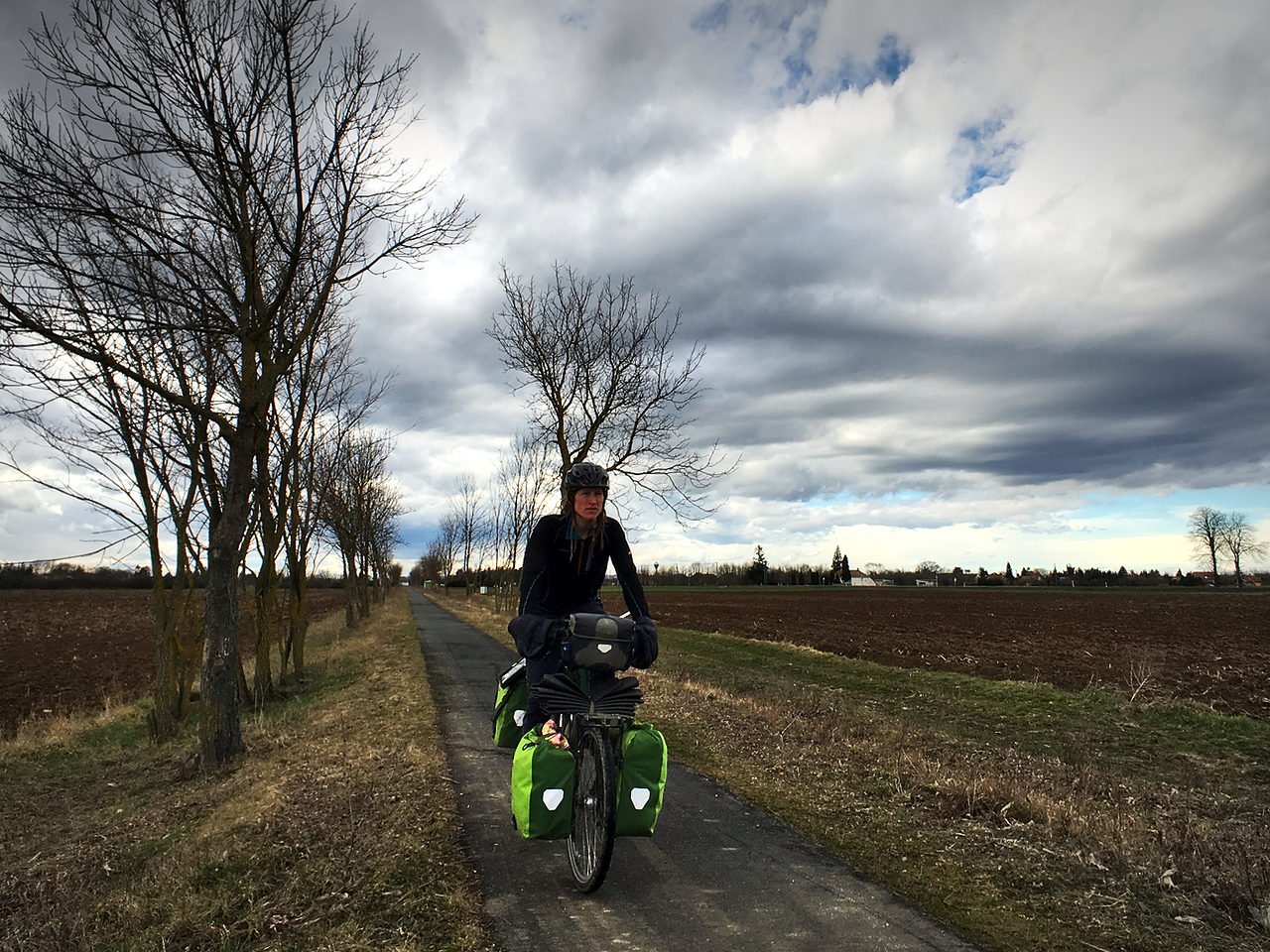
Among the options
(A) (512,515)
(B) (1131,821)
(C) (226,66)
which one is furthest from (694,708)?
(A) (512,515)

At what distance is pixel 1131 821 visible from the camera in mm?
5875

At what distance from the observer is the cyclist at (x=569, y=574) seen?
427cm

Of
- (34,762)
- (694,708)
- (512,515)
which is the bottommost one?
(34,762)

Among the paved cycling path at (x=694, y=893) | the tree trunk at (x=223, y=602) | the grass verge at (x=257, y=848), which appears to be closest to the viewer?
the paved cycling path at (x=694, y=893)

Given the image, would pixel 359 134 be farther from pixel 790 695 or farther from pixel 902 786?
pixel 790 695

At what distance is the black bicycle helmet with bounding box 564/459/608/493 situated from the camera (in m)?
4.36

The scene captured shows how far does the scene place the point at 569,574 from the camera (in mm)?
4531

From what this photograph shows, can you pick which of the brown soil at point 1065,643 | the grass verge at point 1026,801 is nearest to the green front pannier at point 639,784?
the grass verge at point 1026,801

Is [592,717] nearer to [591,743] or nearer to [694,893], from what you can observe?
[591,743]

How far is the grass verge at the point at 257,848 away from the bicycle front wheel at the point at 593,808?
621 millimetres

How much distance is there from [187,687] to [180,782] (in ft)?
15.2

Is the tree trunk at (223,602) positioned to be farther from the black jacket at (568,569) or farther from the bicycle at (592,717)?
the bicycle at (592,717)

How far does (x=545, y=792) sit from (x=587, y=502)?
1.57m

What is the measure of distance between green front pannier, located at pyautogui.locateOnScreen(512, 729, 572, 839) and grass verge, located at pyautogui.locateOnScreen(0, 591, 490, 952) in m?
0.51
